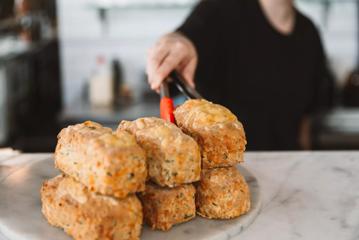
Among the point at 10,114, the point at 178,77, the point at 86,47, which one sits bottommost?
the point at 10,114

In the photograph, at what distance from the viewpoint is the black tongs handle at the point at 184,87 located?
3.75ft

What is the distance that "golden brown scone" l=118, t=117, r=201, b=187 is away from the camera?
2.62ft

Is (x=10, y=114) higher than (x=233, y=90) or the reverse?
the reverse

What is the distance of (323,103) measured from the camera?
299cm

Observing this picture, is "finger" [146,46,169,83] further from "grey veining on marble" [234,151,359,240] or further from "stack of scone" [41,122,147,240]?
"stack of scone" [41,122,147,240]

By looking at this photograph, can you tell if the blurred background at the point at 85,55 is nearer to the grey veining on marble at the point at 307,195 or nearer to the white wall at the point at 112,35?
the white wall at the point at 112,35

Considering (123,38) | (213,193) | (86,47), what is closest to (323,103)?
(123,38)

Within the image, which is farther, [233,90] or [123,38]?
[123,38]

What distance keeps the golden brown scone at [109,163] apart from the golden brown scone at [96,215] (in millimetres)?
16

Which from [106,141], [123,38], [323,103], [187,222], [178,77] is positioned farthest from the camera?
[123,38]

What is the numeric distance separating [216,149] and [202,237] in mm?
149

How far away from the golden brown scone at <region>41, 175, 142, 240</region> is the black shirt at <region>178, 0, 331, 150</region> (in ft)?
4.17

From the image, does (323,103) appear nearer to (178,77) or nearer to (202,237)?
(178,77)

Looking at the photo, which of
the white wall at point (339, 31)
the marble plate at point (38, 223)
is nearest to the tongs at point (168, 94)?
the marble plate at point (38, 223)
